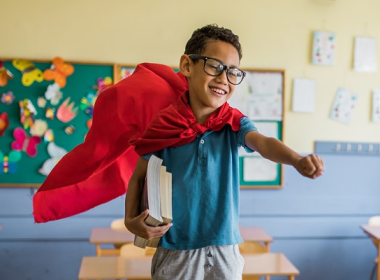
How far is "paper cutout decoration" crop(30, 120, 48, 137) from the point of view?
12.3ft

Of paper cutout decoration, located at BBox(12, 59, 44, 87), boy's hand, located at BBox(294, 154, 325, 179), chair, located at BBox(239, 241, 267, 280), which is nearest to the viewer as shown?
boy's hand, located at BBox(294, 154, 325, 179)

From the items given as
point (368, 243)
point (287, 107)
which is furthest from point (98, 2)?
point (368, 243)

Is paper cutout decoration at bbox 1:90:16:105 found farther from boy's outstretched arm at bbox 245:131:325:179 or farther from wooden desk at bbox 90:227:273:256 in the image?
boy's outstretched arm at bbox 245:131:325:179

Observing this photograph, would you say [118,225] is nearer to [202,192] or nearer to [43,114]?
[43,114]

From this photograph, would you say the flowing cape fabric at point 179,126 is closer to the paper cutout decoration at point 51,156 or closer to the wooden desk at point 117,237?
the wooden desk at point 117,237

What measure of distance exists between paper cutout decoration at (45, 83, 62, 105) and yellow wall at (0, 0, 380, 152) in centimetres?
27

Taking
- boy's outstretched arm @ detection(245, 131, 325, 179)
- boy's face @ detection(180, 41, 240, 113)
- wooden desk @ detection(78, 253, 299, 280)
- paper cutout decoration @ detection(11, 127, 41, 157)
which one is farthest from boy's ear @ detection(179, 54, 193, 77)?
paper cutout decoration @ detection(11, 127, 41, 157)

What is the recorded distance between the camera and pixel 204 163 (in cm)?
124

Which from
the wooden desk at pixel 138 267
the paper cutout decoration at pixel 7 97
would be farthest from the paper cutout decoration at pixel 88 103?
the wooden desk at pixel 138 267

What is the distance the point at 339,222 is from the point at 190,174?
128 inches

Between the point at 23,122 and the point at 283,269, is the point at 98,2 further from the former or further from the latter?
the point at 283,269

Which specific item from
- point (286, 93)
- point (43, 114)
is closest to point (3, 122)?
point (43, 114)

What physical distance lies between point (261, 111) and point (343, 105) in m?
0.75

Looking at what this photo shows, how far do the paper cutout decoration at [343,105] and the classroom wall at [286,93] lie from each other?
55mm
